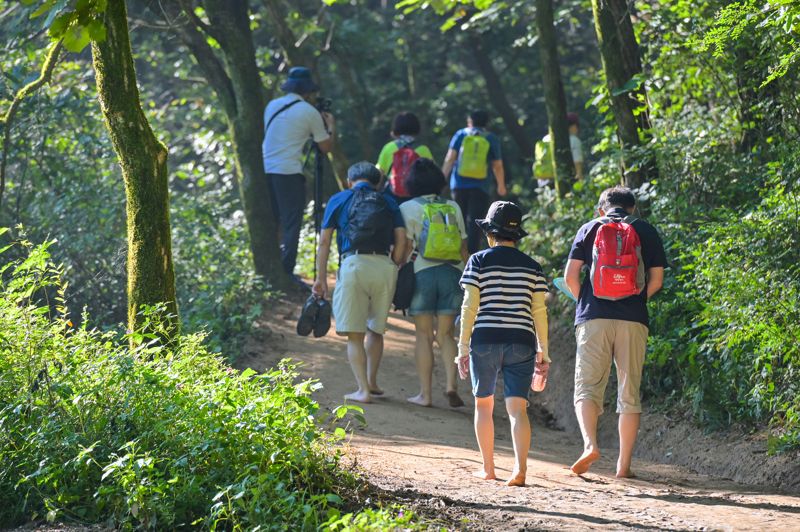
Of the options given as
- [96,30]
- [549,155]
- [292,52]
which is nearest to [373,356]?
[96,30]

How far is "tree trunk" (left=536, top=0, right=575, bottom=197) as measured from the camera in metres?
14.6

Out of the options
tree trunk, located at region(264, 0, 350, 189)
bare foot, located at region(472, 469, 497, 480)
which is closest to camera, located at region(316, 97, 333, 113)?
tree trunk, located at region(264, 0, 350, 189)

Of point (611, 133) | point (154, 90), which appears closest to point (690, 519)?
point (611, 133)

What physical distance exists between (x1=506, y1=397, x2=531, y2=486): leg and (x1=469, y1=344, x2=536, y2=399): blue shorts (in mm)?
68

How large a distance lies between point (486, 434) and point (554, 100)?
26.8ft

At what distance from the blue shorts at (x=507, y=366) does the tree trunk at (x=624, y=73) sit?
4.42 m

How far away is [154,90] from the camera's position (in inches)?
1011

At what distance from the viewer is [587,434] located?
766cm

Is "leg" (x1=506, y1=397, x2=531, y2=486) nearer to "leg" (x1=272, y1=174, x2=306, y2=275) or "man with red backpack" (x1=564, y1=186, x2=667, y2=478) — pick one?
"man with red backpack" (x1=564, y1=186, x2=667, y2=478)

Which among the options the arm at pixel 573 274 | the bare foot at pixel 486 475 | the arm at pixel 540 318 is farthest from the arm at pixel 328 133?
the bare foot at pixel 486 475

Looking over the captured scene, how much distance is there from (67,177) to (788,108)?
9133 millimetres

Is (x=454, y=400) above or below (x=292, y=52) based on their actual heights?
below

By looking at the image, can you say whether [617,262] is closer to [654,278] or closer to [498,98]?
[654,278]

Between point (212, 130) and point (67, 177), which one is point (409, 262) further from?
point (212, 130)
